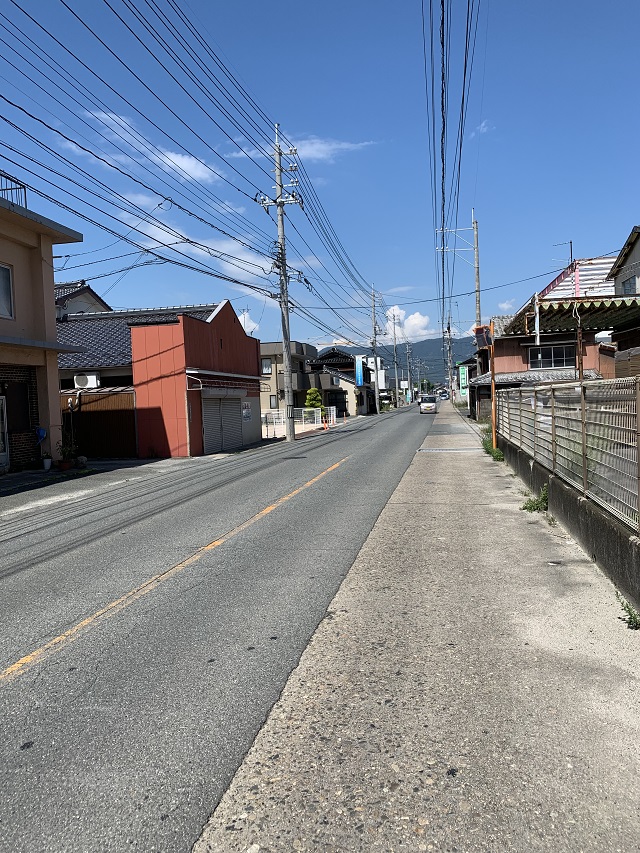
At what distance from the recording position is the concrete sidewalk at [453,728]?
2.81 m

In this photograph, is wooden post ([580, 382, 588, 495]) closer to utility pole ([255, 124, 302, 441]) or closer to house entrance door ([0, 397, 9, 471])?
house entrance door ([0, 397, 9, 471])

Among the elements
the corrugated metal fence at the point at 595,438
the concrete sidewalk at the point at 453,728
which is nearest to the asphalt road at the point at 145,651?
the concrete sidewalk at the point at 453,728

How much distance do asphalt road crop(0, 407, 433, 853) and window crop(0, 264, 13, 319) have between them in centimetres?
878

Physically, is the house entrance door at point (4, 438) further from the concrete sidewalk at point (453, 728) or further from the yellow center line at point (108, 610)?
the concrete sidewalk at point (453, 728)

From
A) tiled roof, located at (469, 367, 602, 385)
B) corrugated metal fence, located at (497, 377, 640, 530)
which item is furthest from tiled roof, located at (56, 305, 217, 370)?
corrugated metal fence, located at (497, 377, 640, 530)

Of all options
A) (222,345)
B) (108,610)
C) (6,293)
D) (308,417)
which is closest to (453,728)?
(108,610)

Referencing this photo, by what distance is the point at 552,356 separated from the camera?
38.6 m

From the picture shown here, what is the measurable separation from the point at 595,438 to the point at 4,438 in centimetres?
1605

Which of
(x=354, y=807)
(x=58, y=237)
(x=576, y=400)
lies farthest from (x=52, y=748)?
(x=58, y=237)

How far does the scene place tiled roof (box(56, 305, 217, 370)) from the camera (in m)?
26.9

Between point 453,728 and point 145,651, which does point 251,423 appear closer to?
point 145,651

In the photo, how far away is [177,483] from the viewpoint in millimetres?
16094

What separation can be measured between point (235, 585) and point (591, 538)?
3697 millimetres

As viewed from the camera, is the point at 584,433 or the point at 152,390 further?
the point at 152,390
